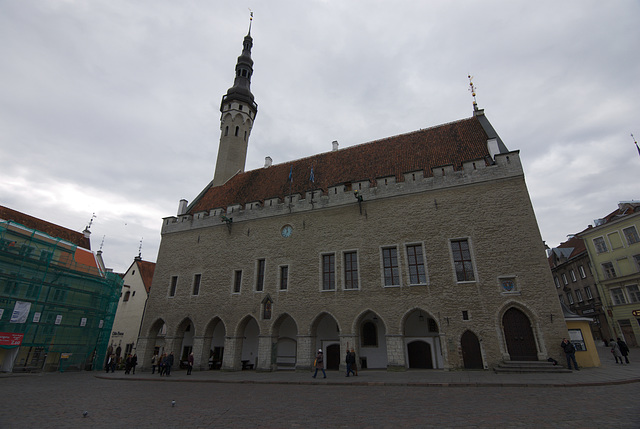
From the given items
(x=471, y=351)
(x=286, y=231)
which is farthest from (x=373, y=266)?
(x=286, y=231)

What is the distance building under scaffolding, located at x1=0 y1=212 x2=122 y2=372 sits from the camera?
17.5 m

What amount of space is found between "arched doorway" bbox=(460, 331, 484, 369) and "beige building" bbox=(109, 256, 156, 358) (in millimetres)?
26916

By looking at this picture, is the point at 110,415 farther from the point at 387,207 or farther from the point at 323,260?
the point at 387,207

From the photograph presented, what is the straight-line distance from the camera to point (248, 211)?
2128cm

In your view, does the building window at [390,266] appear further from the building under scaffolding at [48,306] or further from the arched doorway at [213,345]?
the building under scaffolding at [48,306]

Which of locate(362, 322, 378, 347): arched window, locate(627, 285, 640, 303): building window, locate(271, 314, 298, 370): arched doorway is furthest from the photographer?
locate(627, 285, 640, 303): building window

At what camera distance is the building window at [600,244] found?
27141 millimetres

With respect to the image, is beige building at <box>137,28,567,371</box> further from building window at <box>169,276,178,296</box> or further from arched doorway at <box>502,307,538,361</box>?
building window at <box>169,276,178,296</box>

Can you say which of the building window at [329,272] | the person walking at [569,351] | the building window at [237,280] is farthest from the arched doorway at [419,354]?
the building window at [237,280]

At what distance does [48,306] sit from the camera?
19016 mm

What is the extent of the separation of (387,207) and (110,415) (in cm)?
1423

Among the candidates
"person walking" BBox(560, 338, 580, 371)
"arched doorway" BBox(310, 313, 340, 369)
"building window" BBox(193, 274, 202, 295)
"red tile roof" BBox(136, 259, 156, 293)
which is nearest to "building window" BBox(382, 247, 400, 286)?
"arched doorway" BBox(310, 313, 340, 369)

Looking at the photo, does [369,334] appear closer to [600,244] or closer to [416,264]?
[416,264]

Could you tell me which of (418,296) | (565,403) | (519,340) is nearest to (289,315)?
(418,296)
